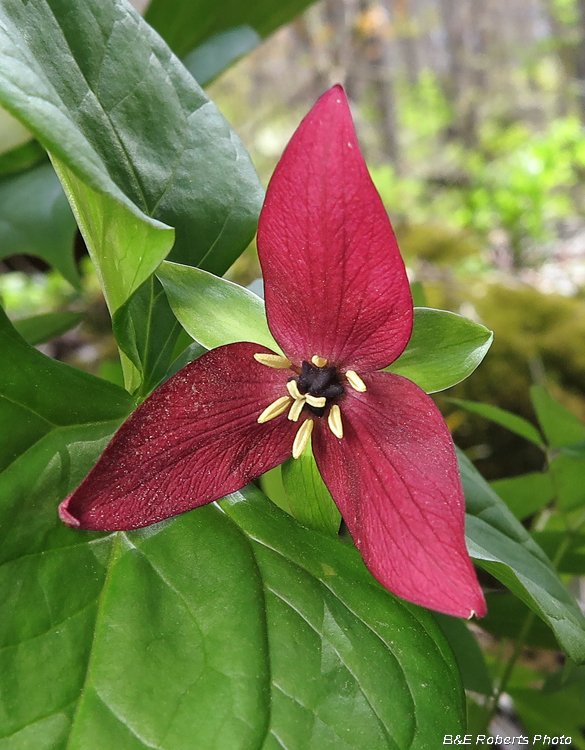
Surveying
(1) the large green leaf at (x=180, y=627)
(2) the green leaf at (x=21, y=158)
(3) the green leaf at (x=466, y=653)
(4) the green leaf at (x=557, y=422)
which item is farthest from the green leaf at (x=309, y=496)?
(2) the green leaf at (x=21, y=158)

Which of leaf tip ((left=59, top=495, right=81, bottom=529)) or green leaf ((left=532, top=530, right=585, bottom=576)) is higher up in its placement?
leaf tip ((left=59, top=495, right=81, bottom=529))

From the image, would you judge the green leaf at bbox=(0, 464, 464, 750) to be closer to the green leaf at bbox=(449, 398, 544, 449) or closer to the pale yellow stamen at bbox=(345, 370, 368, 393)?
the pale yellow stamen at bbox=(345, 370, 368, 393)

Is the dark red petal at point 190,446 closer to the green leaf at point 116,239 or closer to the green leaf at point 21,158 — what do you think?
the green leaf at point 116,239

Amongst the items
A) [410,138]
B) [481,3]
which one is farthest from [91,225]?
[481,3]

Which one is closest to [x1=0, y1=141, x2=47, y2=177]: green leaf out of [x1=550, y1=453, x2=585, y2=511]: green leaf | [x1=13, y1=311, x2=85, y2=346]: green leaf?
[x1=13, y1=311, x2=85, y2=346]: green leaf

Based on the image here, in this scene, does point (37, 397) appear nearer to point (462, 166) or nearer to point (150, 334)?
point (150, 334)

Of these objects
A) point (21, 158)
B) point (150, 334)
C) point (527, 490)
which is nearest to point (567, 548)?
point (527, 490)
